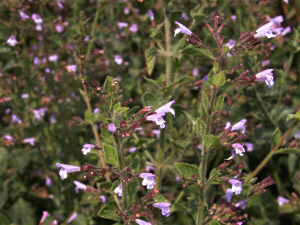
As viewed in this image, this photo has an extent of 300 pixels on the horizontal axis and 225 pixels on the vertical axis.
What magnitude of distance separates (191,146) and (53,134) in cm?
164

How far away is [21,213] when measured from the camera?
143 inches

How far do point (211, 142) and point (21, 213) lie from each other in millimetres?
2325

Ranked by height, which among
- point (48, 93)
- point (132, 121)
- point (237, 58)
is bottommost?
point (48, 93)

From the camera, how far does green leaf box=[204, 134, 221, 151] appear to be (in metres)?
2.06

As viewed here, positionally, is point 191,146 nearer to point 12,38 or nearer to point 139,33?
point 12,38

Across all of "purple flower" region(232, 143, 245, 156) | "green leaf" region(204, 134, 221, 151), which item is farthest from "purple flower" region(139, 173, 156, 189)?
"purple flower" region(232, 143, 245, 156)

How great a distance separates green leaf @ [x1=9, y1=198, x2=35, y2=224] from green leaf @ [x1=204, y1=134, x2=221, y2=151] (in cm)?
222

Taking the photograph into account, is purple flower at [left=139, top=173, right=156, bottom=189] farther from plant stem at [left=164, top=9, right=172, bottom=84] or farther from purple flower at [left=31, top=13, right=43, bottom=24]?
purple flower at [left=31, top=13, right=43, bottom=24]

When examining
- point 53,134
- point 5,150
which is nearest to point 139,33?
point 53,134

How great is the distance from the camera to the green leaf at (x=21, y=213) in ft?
11.8

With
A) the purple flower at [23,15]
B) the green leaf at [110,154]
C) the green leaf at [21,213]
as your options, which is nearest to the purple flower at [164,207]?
the green leaf at [110,154]

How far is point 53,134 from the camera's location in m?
4.09

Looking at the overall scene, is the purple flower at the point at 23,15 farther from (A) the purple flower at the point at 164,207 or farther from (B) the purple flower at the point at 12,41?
(A) the purple flower at the point at 164,207

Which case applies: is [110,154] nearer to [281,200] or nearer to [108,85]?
[108,85]
